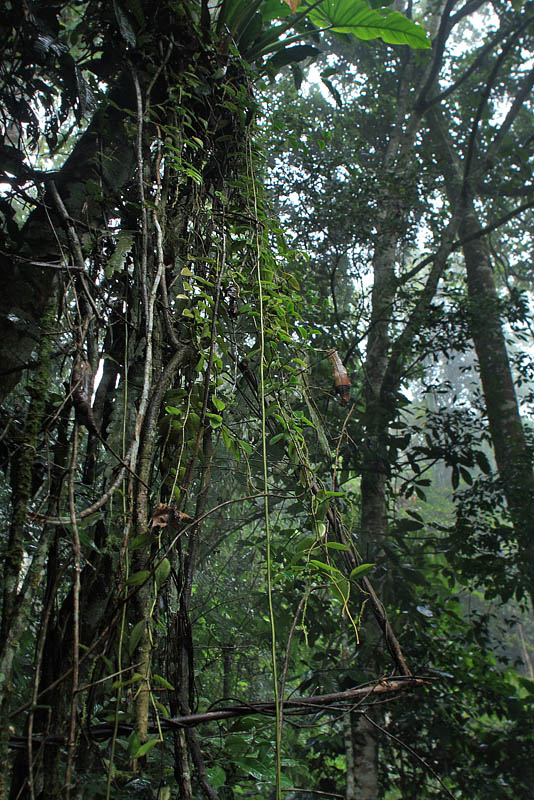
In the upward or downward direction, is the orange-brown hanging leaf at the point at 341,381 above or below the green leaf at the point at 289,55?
below

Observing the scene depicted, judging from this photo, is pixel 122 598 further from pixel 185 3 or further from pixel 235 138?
pixel 185 3

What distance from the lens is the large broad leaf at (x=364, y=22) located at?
70.8 inches

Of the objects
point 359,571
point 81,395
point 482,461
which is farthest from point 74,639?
point 482,461

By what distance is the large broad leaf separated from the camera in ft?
5.90

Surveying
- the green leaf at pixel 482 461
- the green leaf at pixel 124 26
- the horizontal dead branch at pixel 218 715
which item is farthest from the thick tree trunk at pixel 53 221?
the green leaf at pixel 482 461

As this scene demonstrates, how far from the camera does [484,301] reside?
3.63 m

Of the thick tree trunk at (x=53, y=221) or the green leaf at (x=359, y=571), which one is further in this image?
the thick tree trunk at (x=53, y=221)

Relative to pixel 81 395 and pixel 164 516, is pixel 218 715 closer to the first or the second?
pixel 164 516

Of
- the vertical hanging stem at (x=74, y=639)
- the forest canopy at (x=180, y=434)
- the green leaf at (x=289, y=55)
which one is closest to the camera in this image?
the vertical hanging stem at (x=74, y=639)

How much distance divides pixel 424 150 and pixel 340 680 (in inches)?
200

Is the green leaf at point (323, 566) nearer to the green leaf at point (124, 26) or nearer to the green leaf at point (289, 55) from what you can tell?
the green leaf at point (124, 26)

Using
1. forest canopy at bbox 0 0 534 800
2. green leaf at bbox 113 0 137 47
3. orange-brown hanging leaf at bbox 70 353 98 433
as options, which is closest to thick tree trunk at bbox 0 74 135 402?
forest canopy at bbox 0 0 534 800

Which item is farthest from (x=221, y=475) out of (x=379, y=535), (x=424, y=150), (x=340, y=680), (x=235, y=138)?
(x=424, y=150)

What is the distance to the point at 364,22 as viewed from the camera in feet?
6.17
